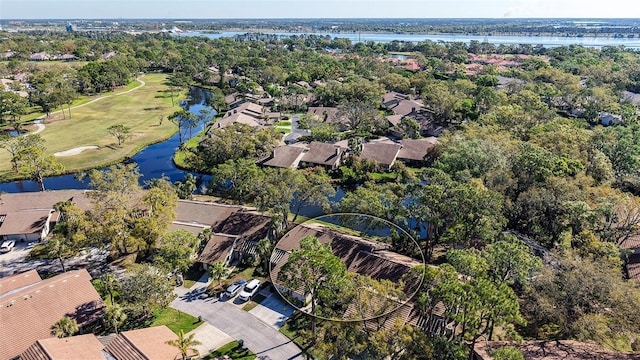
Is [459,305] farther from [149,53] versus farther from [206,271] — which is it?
[149,53]

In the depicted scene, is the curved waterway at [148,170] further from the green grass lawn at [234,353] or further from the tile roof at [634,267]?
the tile roof at [634,267]

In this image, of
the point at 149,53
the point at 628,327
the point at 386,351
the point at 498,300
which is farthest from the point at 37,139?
the point at 149,53

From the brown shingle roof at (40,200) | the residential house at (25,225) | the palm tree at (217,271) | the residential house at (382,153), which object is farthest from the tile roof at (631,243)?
the residential house at (25,225)

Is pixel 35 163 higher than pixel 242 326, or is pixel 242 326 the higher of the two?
pixel 35 163

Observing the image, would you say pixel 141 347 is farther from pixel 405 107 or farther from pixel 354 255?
pixel 405 107

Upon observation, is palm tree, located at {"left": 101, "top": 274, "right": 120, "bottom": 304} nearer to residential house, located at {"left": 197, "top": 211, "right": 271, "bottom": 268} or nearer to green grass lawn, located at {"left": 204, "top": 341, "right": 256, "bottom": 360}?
residential house, located at {"left": 197, "top": 211, "right": 271, "bottom": 268}

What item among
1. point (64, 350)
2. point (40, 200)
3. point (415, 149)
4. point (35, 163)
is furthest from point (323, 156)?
point (64, 350)
